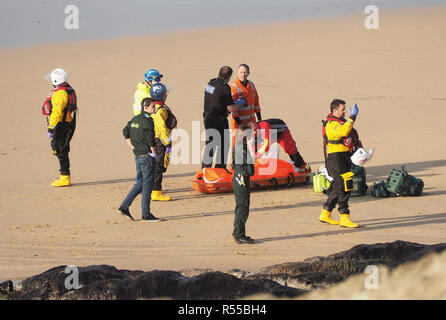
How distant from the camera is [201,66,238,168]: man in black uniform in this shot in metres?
14.4

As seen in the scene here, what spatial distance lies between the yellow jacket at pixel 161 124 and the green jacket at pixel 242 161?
254 centimetres

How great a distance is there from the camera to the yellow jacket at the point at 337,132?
1164 centimetres

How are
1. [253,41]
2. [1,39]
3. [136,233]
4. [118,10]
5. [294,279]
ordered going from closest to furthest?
[294,279]
[136,233]
[253,41]
[1,39]
[118,10]

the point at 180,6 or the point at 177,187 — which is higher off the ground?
the point at 180,6

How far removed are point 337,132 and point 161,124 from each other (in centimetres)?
317

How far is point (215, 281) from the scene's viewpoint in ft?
26.9

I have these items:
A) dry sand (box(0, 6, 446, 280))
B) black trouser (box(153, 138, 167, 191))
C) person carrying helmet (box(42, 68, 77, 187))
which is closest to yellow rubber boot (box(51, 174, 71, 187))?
dry sand (box(0, 6, 446, 280))

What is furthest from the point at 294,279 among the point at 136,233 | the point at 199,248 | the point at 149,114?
the point at 149,114

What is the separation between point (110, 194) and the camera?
14.6m

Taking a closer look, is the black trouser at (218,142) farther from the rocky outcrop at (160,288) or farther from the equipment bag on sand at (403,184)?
the rocky outcrop at (160,288)

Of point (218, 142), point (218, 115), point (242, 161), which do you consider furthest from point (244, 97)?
point (242, 161)

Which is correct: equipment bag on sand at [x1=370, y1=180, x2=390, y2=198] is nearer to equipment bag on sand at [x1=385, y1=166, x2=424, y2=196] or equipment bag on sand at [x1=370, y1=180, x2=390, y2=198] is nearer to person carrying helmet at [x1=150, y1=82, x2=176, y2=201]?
equipment bag on sand at [x1=385, y1=166, x2=424, y2=196]
